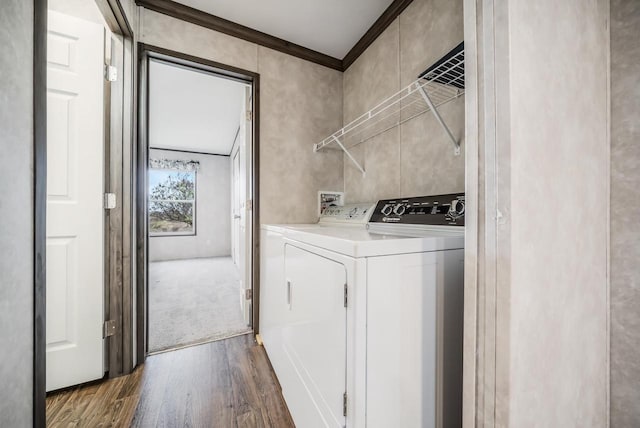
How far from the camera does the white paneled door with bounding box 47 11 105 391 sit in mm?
1314

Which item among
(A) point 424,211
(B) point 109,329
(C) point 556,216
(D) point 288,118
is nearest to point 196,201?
(D) point 288,118

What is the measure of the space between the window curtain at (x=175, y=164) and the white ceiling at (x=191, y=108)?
308 millimetres

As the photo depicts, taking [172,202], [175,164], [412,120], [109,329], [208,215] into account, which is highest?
[175,164]

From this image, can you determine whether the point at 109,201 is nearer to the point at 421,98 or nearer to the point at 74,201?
the point at 74,201

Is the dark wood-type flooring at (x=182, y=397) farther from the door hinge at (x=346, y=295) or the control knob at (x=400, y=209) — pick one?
the control knob at (x=400, y=209)

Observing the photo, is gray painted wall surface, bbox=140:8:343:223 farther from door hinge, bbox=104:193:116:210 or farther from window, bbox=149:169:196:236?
window, bbox=149:169:196:236

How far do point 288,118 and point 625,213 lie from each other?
197 centimetres

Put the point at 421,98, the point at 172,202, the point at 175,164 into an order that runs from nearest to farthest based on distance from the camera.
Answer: the point at 421,98
the point at 175,164
the point at 172,202

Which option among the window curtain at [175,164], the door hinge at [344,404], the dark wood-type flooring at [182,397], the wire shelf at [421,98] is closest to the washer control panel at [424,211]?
the wire shelf at [421,98]

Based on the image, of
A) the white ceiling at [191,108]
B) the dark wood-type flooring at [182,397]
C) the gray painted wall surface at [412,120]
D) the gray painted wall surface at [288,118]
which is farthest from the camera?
the white ceiling at [191,108]

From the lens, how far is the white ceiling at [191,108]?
273cm

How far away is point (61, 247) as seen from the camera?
1.33 meters

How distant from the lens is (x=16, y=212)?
0.58 m

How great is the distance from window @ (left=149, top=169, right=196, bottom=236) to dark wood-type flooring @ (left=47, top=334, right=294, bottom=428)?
4.59m
